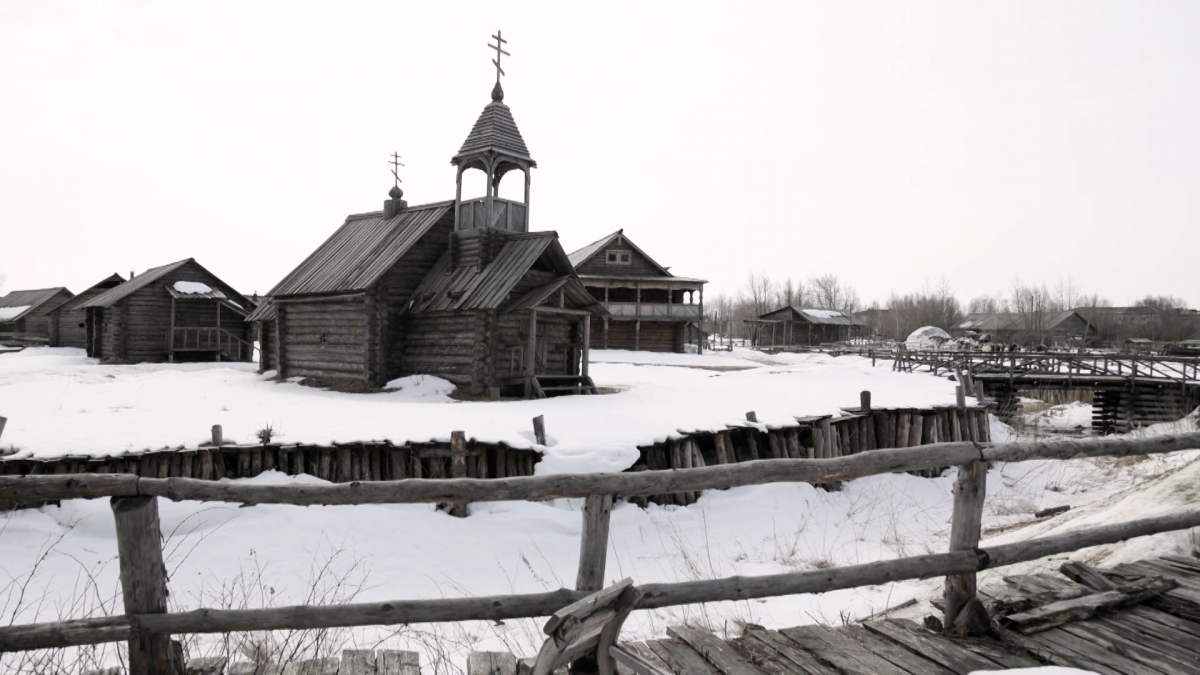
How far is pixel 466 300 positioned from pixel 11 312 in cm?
5210

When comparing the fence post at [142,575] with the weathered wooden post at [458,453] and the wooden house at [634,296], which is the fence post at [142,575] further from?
the wooden house at [634,296]

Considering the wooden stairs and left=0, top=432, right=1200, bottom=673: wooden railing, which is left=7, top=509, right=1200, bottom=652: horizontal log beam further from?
the wooden stairs

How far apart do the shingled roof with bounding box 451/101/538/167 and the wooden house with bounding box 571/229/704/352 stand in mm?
20979

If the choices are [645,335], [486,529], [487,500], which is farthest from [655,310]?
[487,500]

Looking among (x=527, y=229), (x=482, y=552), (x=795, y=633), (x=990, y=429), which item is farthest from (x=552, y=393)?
(x=795, y=633)

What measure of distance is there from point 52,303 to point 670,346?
44.7m

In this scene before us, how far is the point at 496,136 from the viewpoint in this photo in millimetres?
20250

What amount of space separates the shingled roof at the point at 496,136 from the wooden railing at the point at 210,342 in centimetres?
2054

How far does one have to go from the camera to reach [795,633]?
4.28 m

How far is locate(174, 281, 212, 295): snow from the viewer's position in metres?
33.2

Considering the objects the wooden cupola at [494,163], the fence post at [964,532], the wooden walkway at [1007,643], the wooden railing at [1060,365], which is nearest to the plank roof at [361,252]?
the wooden cupola at [494,163]

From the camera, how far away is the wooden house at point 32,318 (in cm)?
4847

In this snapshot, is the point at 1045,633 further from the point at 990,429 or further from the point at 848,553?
the point at 990,429

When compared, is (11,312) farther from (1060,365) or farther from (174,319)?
(1060,365)
